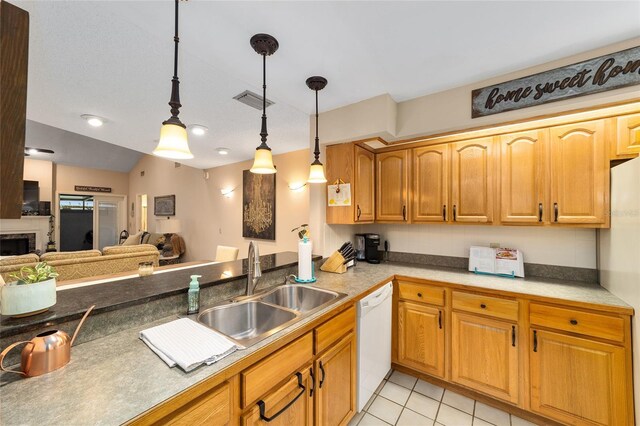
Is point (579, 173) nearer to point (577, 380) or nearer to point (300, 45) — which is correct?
point (577, 380)

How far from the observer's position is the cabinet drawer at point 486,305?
5.88 ft

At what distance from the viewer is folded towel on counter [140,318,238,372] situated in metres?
0.90

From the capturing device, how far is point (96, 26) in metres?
1.56

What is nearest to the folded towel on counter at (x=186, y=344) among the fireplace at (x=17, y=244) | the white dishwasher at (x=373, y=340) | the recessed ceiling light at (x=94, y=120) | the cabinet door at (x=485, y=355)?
the white dishwasher at (x=373, y=340)

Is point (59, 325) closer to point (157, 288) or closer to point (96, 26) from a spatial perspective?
point (157, 288)

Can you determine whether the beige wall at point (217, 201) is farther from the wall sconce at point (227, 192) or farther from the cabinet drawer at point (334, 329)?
the cabinet drawer at point (334, 329)

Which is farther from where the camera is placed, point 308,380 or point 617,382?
point 617,382

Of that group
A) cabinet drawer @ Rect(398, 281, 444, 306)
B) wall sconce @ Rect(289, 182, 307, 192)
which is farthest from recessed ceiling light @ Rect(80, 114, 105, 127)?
cabinet drawer @ Rect(398, 281, 444, 306)

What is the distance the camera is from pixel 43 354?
829 mm

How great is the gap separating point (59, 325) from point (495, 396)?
8.60 feet

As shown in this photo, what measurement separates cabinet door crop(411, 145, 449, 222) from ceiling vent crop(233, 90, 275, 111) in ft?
5.11

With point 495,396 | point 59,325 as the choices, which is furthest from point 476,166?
point 59,325

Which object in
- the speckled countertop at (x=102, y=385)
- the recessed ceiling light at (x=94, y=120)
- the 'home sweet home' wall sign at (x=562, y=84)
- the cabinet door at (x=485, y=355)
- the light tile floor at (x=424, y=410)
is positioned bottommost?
the light tile floor at (x=424, y=410)

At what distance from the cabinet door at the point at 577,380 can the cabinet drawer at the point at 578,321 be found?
6 centimetres
